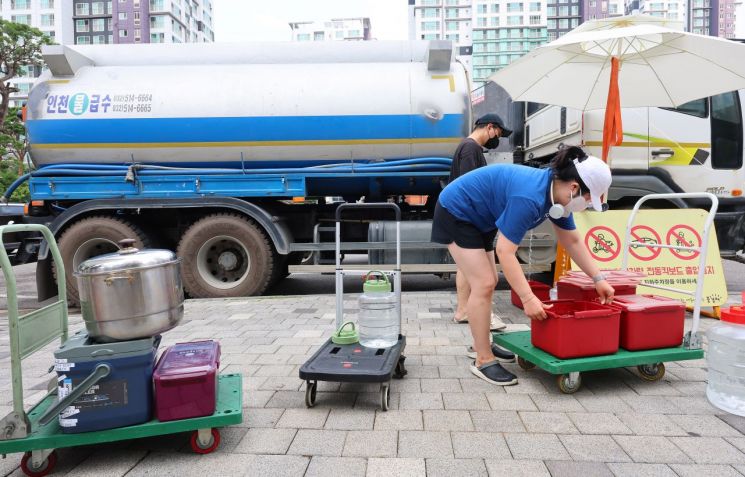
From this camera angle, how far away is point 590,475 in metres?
2.00

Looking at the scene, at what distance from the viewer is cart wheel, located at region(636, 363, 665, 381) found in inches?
120

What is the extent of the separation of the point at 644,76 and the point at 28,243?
7.59 metres

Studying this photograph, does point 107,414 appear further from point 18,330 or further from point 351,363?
point 351,363

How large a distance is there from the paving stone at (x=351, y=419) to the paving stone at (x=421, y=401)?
0.73ft

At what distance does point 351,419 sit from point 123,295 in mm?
1326

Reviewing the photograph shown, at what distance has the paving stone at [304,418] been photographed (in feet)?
8.27

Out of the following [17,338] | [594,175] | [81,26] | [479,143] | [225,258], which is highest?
[81,26]

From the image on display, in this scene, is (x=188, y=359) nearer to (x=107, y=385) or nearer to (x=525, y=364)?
(x=107, y=385)

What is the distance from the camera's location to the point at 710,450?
2.19 meters

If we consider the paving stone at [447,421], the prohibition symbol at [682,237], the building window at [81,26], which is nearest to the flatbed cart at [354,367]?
the paving stone at [447,421]

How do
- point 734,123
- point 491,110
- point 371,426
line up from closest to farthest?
point 371,426, point 734,123, point 491,110

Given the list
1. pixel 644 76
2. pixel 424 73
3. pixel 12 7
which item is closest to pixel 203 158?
pixel 424 73

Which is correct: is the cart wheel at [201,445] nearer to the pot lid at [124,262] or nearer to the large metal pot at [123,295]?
the large metal pot at [123,295]

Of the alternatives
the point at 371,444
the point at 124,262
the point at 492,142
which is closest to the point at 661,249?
the point at 492,142
